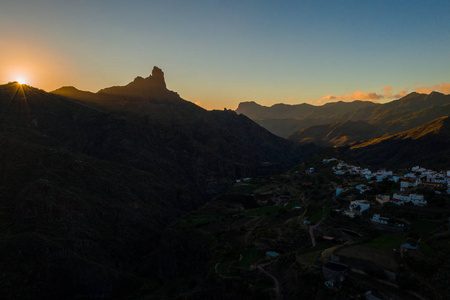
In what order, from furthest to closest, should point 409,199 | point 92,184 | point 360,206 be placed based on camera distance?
point 92,184
point 360,206
point 409,199

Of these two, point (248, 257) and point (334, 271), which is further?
point (248, 257)

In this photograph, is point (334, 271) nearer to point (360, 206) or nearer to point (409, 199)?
point (360, 206)

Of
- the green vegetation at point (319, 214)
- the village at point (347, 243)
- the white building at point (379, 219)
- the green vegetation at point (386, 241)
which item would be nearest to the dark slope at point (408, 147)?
the village at point (347, 243)

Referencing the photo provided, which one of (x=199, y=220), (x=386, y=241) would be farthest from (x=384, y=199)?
(x=199, y=220)

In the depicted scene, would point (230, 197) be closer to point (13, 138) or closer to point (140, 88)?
point (13, 138)

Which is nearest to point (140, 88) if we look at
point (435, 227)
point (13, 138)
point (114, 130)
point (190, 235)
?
point (114, 130)

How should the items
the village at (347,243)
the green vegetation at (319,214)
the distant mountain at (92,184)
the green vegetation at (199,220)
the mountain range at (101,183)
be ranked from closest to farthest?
1. the village at (347,243)
2. the green vegetation at (319,214)
3. the distant mountain at (92,184)
4. the mountain range at (101,183)
5. the green vegetation at (199,220)

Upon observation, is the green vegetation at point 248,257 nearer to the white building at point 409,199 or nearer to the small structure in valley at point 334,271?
the small structure in valley at point 334,271

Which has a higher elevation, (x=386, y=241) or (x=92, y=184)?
(x=92, y=184)
